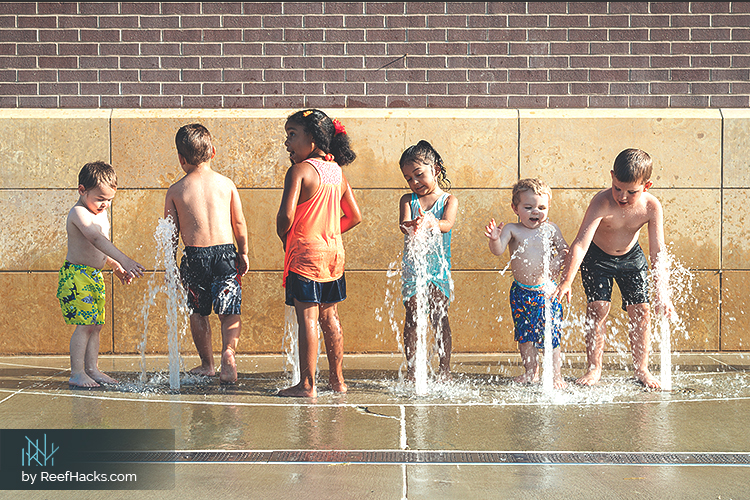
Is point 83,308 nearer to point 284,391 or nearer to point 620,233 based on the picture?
point 284,391

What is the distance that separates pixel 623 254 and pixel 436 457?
2.34 metres

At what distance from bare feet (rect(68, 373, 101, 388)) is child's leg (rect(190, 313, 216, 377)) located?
0.67m

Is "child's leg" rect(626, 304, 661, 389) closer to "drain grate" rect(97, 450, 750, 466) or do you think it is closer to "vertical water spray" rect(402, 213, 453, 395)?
"vertical water spray" rect(402, 213, 453, 395)

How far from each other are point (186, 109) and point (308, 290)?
8.11 ft

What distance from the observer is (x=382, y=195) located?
6.26m

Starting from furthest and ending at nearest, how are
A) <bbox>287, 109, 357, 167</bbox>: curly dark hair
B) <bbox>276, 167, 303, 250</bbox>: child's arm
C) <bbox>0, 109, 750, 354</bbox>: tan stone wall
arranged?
1. <bbox>0, 109, 750, 354</bbox>: tan stone wall
2. <bbox>287, 109, 357, 167</bbox>: curly dark hair
3. <bbox>276, 167, 303, 250</bbox>: child's arm

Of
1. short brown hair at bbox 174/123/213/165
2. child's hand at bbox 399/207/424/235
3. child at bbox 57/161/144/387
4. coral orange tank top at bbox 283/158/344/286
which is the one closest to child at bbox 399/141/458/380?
child's hand at bbox 399/207/424/235

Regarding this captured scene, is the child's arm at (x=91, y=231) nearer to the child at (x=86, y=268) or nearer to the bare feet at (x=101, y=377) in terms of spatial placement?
the child at (x=86, y=268)

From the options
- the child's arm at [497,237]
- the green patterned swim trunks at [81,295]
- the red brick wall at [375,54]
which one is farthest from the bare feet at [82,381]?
the child's arm at [497,237]

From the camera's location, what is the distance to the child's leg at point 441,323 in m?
5.02

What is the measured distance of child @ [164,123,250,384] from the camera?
5.03 m

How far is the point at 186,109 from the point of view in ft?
20.7

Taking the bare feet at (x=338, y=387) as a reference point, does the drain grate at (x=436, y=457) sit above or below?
below

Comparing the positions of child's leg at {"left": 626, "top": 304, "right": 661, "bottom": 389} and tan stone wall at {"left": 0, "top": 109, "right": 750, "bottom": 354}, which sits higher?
tan stone wall at {"left": 0, "top": 109, "right": 750, "bottom": 354}
